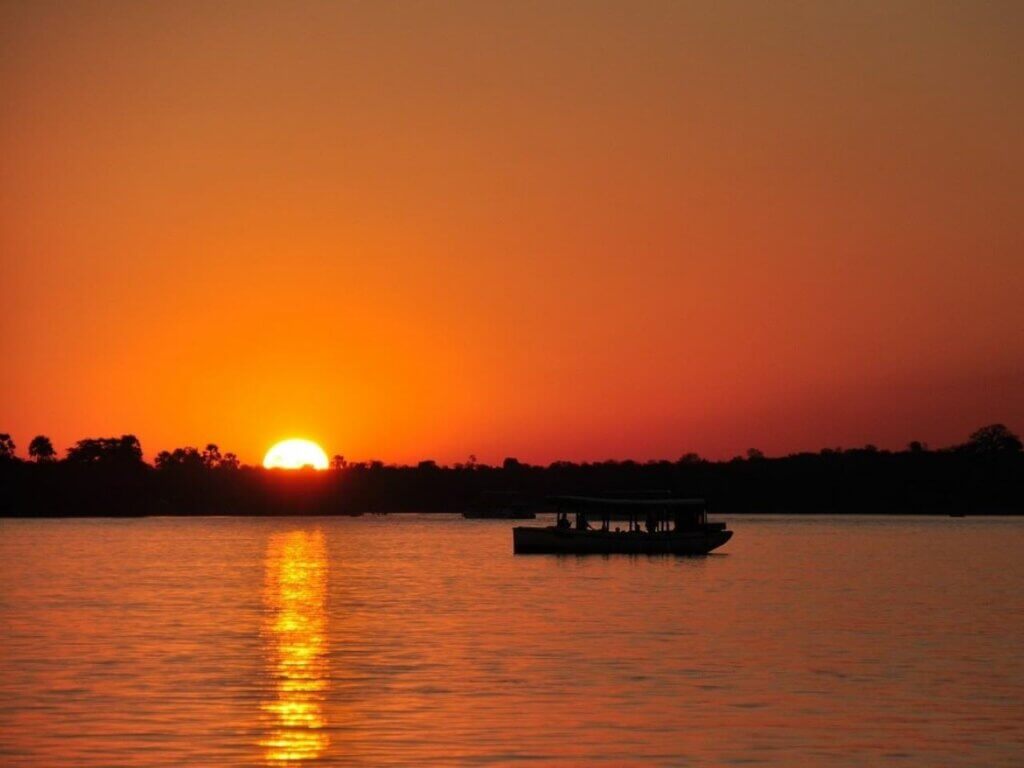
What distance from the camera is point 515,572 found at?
373 feet

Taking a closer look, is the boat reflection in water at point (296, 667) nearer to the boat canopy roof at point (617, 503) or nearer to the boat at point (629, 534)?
the boat canopy roof at point (617, 503)

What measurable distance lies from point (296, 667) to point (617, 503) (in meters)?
74.9

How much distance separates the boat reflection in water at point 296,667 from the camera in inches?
1305

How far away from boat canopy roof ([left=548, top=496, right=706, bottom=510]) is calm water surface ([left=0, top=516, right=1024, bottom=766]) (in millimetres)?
23513

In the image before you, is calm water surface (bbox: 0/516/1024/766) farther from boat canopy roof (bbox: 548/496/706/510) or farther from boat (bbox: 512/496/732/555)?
boat (bbox: 512/496/732/555)

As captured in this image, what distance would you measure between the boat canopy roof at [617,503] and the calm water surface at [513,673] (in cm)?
2351

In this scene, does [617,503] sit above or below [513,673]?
above

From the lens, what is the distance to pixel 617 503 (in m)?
122

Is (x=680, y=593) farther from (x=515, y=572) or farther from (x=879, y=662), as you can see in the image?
(x=879, y=662)

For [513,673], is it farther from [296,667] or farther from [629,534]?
[629,534]

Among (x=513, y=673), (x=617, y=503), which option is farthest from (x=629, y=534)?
(x=513, y=673)

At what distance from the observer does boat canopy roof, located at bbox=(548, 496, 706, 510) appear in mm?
123125

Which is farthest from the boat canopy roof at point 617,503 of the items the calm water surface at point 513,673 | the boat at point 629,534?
the calm water surface at point 513,673

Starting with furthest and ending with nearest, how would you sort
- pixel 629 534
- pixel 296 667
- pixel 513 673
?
1. pixel 629 534
2. pixel 296 667
3. pixel 513 673
